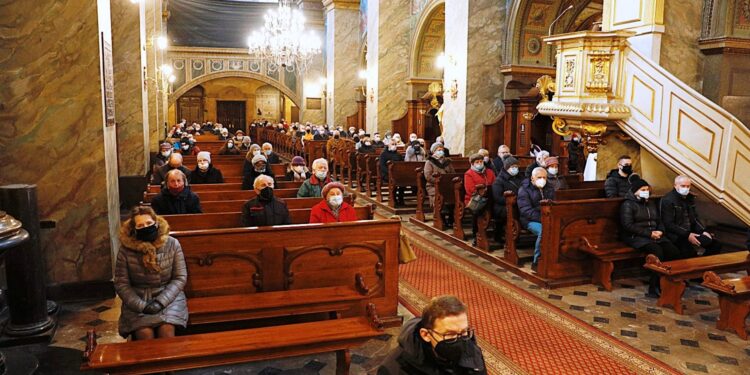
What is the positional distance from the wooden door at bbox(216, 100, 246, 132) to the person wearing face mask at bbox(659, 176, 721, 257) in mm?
28322

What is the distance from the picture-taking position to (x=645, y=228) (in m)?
6.35

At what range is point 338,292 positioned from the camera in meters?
4.68

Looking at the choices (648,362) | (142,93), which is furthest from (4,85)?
(648,362)

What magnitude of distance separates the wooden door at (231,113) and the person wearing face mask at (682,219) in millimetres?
28322

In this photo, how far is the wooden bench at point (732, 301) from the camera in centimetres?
501

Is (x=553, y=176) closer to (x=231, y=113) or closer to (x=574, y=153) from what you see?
(x=574, y=153)

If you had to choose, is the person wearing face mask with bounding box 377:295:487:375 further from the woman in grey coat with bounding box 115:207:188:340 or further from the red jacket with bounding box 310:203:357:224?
the red jacket with bounding box 310:203:357:224

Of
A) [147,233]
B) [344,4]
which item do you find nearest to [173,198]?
[147,233]

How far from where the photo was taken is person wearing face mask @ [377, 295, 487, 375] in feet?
7.57

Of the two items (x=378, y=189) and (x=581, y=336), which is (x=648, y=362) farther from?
(x=378, y=189)

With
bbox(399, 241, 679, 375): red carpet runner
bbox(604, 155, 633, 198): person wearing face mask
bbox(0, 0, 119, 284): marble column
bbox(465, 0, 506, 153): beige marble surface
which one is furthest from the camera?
bbox(465, 0, 506, 153): beige marble surface

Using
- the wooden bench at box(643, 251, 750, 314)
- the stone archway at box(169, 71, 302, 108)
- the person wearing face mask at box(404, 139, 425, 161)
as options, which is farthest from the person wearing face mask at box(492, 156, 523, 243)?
the stone archway at box(169, 71, 302, 108)

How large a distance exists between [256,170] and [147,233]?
3640mm

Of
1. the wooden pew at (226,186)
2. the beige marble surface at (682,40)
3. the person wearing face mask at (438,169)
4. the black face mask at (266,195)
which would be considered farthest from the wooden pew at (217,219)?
the beige marble surface at (682,40)
